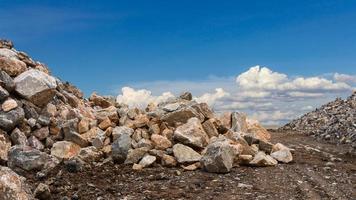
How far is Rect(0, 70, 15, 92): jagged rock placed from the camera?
66.4 feet

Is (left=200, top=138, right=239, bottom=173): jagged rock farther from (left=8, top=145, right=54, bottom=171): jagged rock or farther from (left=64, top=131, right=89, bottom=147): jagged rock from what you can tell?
(left=8, top=145, right=54, bottom=171): jagged rock

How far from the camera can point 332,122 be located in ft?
111

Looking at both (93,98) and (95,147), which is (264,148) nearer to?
(95,147)

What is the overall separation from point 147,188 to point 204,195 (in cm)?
182

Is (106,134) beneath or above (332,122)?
above

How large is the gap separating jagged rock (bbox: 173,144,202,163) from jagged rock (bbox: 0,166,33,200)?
6873mm

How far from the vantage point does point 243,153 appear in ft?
64.7

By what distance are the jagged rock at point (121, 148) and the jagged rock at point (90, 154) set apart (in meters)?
0.63

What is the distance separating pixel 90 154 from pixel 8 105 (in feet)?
12.3

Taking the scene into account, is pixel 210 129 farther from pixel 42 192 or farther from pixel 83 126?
pixel 42 192

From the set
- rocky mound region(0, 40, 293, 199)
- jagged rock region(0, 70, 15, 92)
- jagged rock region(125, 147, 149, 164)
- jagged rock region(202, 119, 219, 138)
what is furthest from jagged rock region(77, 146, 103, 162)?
jagged rock region(202, 119, 219, 138)

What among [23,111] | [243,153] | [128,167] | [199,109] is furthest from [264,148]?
[23,111]

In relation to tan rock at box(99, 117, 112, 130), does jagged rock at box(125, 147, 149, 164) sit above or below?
below

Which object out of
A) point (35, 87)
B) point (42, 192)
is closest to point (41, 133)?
point (35, 87)
